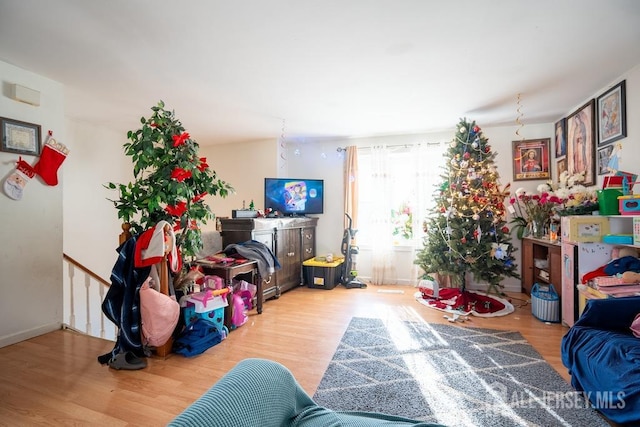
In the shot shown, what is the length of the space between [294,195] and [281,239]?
101 cm

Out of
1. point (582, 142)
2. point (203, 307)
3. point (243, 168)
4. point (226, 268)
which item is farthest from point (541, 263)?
point (243, 168)

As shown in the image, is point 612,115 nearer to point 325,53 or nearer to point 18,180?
point 325,53

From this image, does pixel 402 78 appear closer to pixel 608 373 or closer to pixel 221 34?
pixel 221 34

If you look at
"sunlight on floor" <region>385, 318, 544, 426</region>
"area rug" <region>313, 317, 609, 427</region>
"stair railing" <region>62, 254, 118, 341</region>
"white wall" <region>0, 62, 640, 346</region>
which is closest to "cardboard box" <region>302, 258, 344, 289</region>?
"white wall" <region>0, 62, 640, 346</region>

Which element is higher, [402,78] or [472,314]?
[402,78]

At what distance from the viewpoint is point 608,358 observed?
164 centimetres

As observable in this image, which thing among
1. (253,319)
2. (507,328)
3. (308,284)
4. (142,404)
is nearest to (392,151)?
(308,284)

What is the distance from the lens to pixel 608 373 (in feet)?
5.26

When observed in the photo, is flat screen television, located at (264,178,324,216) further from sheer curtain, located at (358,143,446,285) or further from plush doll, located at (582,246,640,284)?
plush doll, located at (582,246,640,284)

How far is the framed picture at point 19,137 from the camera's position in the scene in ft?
8.32

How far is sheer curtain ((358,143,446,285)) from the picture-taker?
4.64 meters

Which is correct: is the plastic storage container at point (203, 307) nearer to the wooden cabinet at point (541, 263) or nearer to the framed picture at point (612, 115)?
the wooden cabinet at point (541, 263)

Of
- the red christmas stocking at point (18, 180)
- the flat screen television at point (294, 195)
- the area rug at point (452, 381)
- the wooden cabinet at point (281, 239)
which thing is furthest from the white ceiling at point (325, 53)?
the area rug at point (452, 381)

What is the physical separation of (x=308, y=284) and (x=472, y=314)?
2326 mm
